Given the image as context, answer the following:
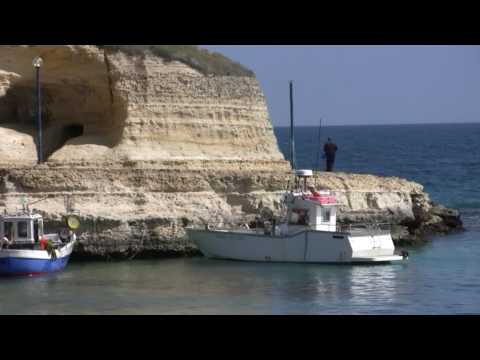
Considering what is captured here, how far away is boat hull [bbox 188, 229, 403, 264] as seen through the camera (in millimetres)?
30781

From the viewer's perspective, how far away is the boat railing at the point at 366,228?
3169 cm

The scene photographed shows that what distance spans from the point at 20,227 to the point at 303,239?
26.6 feet

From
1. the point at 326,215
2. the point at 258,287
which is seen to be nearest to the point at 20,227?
the point at 258,287

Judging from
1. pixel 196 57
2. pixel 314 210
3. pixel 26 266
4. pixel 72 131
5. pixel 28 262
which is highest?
pixel 196 57

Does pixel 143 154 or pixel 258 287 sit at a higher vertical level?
pixel 143 154

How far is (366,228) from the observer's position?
32938 mm

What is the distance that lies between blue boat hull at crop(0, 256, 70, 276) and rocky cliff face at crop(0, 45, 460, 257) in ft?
7.26

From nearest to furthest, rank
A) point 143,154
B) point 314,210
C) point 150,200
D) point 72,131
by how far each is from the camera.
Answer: point 150,200 < point 314,210 < point 143,154 < point 72,131

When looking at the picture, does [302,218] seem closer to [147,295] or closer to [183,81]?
[183,81]

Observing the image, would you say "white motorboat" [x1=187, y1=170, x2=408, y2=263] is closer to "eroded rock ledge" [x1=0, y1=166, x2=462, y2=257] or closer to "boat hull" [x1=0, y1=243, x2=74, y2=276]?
"eroded rock ledge" [x1=0, y1=166, x2=462, y2=257]

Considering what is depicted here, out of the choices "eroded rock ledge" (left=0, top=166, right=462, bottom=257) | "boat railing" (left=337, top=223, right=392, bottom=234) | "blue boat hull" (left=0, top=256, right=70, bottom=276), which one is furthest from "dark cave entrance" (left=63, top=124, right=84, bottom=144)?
"boat railing" (left=337, top=223, right=392, bottom=234)

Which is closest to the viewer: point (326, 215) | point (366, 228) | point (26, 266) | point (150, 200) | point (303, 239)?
point (26, 266)

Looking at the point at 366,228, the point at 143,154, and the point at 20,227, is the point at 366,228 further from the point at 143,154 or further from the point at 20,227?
the point at 20,227
